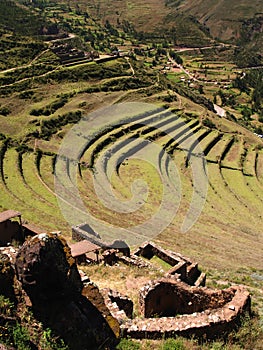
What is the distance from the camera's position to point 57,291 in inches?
309

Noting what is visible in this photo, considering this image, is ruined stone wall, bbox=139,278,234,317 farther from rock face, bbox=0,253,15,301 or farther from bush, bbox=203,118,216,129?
bush, bbox=203,118,216,129

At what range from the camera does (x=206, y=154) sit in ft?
171

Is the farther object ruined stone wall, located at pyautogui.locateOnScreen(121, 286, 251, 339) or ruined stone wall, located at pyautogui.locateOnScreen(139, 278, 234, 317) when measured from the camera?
ruined stone wall, located at pyautogui.locateOnScreen(139, 278, 234, 317)

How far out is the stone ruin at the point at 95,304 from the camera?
750cm

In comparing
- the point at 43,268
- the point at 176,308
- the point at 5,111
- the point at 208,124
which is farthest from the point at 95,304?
the point at 208,124

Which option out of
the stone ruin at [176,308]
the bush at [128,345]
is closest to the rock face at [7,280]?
the bush at [128,345]

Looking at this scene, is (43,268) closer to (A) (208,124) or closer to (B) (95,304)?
(B) (95,304)

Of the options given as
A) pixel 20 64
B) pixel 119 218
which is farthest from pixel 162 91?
pixel 119 218

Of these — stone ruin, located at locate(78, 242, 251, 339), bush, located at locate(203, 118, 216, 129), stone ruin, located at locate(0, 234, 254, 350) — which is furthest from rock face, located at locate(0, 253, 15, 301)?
bush, located at locate(203, 118, 216, 129)

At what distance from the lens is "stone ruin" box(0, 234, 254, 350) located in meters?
7.50

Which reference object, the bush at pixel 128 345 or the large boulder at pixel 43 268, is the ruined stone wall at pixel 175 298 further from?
the large boulder at pixel 43 268

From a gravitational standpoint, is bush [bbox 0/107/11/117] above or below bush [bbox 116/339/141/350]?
above

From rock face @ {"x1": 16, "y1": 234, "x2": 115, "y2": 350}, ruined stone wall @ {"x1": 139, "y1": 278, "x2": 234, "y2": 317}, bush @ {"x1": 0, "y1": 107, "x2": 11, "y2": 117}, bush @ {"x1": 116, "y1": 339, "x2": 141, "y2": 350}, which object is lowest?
ruined stone wall @ {"x1": 139, "y1": 278, "x2": 234, "y2": 317}

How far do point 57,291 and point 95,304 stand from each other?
116cm
